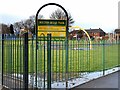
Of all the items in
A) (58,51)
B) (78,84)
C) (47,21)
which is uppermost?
(47,21)

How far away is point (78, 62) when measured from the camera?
16891 millimetres

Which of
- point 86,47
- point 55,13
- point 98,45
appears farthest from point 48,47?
point 55,13

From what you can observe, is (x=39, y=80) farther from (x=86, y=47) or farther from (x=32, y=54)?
(x=86, y=47)

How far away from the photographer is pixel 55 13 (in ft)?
195

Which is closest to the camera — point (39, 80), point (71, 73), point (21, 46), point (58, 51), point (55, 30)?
point (21, 46)

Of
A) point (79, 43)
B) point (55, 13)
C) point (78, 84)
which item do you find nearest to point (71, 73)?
point (79, 43)

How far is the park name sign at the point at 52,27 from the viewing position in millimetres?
16969

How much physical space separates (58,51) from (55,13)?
46.7 m

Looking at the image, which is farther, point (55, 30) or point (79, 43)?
point (55, 30)

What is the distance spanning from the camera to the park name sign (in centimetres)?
1697

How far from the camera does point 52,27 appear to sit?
17203mm

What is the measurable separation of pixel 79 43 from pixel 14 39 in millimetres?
5620

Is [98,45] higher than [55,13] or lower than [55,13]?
lower

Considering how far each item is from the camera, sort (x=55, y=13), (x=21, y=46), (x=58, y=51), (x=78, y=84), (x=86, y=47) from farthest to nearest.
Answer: (x=55, y=13) < (x=86, y=47) < (x=58, y=51) < (x=78, y=84) < (x=21, y=46)
